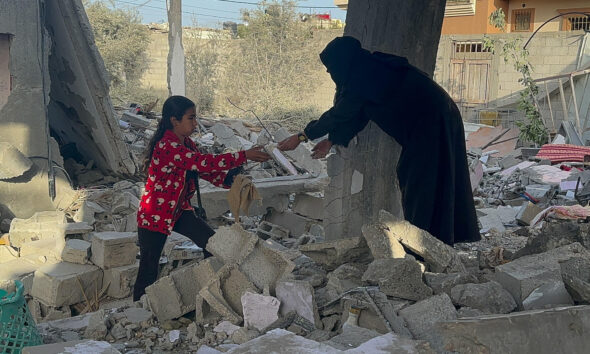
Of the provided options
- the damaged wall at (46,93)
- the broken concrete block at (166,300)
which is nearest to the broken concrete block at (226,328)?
the broken concrete block at (166,300)

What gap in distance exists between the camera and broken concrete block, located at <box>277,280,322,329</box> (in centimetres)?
322

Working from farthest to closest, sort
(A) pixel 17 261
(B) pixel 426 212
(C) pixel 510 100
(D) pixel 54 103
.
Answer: (C) pixel 510 100, (D) pixel 54 103, (A) pixel 17 261, (B) pixel 426 212

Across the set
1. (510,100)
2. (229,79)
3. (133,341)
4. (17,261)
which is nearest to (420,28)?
(133,341)

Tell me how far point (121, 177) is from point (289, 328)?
663 centimetres

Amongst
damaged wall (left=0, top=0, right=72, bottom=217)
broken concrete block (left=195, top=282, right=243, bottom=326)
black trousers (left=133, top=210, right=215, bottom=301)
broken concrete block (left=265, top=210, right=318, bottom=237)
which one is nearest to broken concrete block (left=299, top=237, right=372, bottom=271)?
broken concrete block (left=195, top=282, right=243, bottom=326)

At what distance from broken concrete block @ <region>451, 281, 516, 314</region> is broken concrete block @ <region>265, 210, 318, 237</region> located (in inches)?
159

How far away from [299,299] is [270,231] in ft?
12.4

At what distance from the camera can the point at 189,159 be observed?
414 cm

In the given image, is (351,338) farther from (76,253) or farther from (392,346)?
(76,253)

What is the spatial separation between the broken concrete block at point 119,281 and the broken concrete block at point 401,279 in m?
2.83

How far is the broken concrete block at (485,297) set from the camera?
2.90 meters

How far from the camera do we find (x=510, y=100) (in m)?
15.9

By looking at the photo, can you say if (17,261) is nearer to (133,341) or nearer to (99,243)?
(99,243)

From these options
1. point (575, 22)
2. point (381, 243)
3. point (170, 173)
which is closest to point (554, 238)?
point (381, 243)
